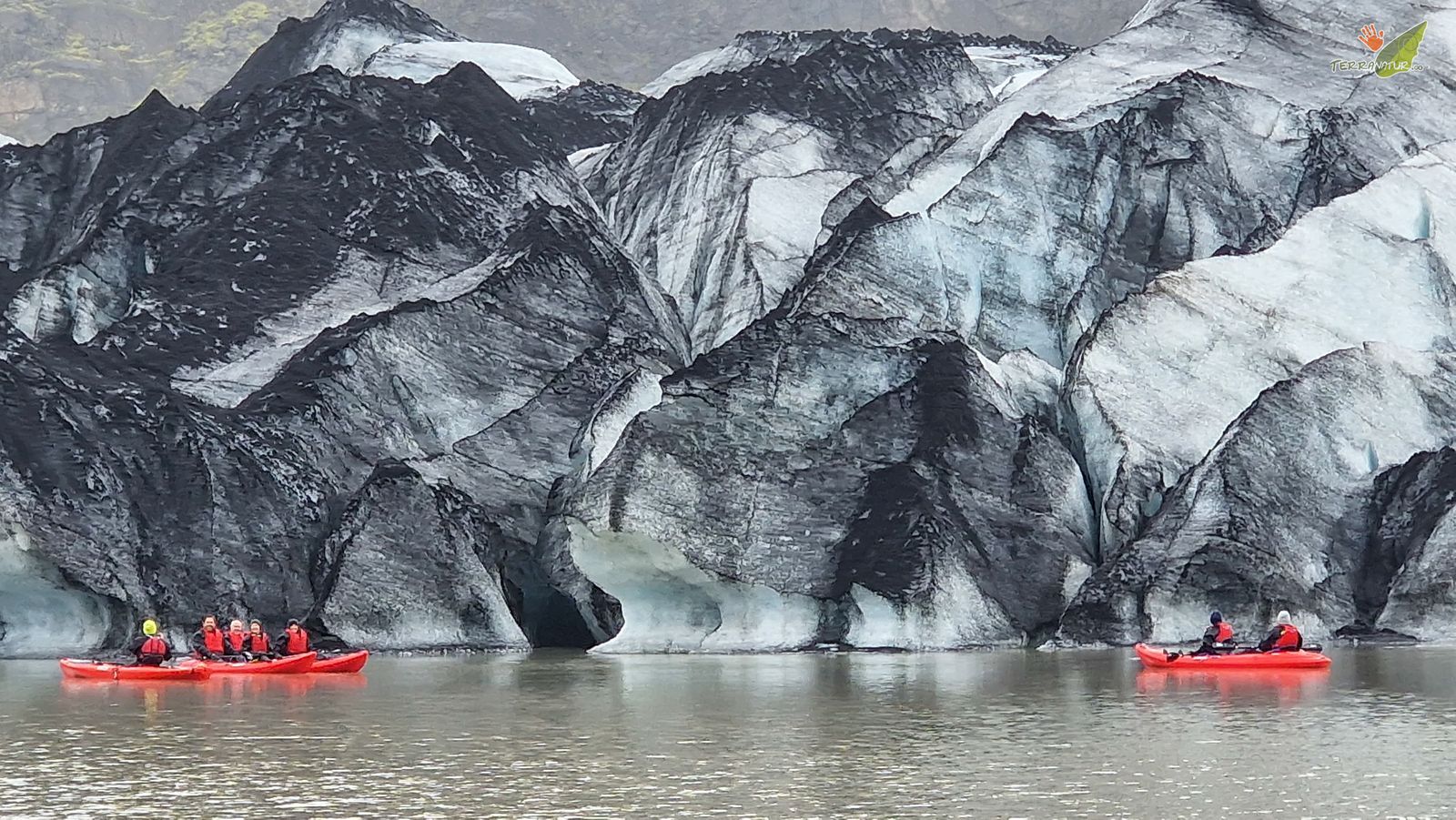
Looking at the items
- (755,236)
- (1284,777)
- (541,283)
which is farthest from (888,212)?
(1284,777)

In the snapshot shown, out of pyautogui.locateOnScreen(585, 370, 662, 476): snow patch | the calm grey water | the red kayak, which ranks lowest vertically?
the calm grey water

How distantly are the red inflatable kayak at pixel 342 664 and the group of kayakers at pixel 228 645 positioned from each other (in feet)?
3.22

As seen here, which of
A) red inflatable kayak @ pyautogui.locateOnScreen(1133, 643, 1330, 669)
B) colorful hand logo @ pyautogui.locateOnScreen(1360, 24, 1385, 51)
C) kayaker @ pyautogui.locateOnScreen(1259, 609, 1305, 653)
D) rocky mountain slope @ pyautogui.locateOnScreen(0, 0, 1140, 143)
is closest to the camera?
red inflatable kayak @ pyautogui.locateOnScreen(1133, 643, 1330, 669)

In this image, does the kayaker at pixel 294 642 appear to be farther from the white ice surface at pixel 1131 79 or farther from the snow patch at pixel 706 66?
the snow patch at pixel 706 66

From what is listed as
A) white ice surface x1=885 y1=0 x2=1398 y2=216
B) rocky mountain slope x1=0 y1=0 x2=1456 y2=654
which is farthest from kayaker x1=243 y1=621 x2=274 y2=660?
white ice surface x1=885 y1=0 x2=1398 y2=216

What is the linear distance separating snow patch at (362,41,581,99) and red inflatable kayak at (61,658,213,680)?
33.2 metres

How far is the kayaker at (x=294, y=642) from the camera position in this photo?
34188 millimetres

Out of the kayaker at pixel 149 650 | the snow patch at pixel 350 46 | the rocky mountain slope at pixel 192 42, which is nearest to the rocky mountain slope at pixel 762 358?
the kayaker at pixel 149 650

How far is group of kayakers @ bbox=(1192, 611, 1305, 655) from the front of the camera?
31.8 meters

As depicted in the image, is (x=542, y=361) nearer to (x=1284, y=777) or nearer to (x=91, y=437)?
(x=91, y=437)

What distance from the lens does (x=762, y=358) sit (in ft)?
133

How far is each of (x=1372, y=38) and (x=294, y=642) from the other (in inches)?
1330

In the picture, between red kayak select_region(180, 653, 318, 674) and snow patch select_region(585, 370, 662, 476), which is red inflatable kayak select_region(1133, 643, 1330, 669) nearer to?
snow patch select_region(585, 370, 662, 476)

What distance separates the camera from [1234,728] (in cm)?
2317
